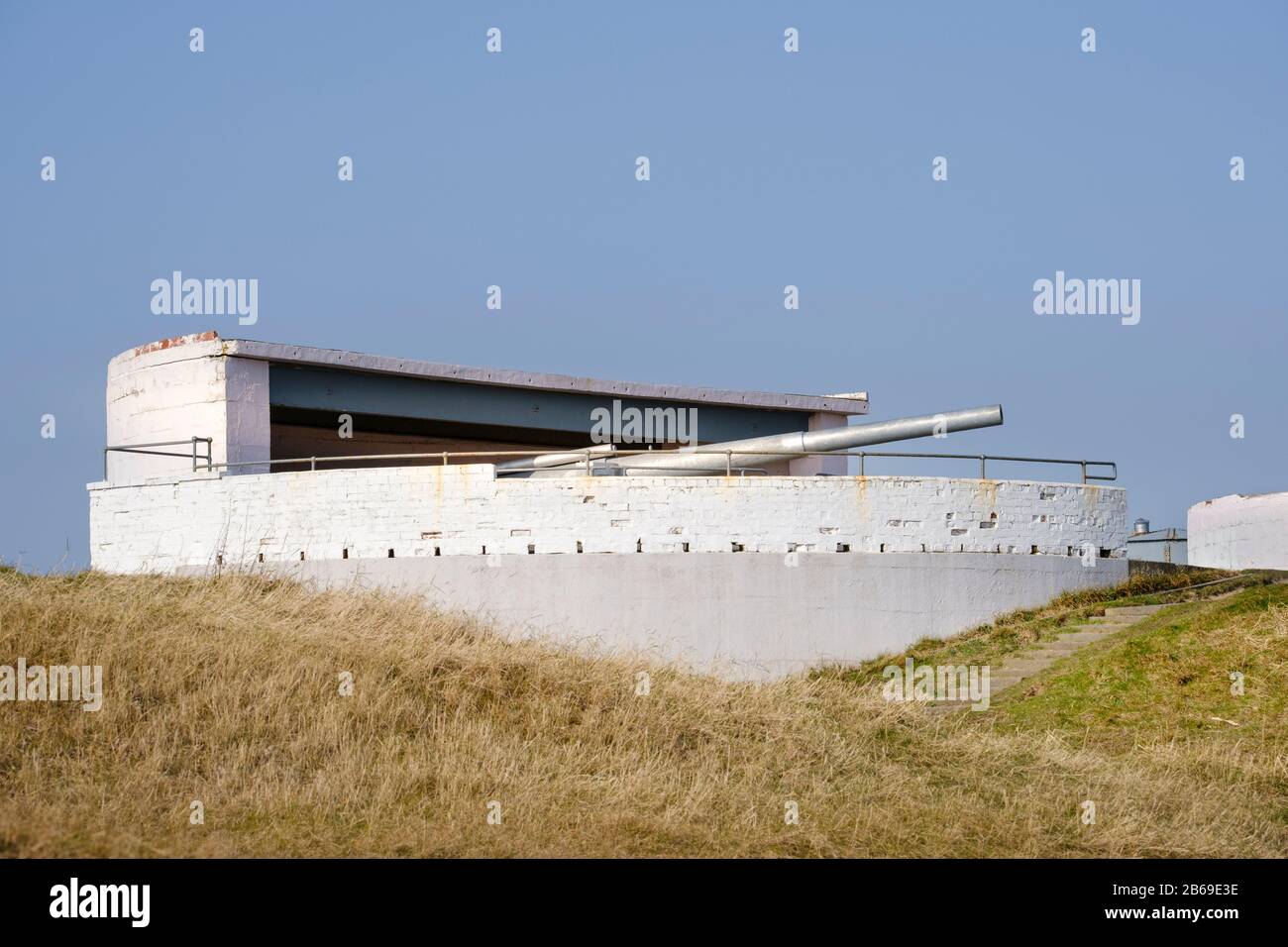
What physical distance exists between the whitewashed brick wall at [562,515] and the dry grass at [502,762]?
12.9 feet

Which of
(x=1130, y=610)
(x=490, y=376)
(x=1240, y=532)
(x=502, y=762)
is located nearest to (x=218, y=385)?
(x=490, y=376)

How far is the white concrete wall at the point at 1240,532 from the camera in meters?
30.0

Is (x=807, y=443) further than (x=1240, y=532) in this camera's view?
No

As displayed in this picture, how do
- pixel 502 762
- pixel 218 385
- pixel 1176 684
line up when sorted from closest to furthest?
pixel 502 762
pixel 1176 684
pixel 218 385

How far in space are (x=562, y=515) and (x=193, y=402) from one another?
22.4 ft

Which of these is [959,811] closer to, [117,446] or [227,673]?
[227,673]

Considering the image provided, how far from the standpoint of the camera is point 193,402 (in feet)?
77.5

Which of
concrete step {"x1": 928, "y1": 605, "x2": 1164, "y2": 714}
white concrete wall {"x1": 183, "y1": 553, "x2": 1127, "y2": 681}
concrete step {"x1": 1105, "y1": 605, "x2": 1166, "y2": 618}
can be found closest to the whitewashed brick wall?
white concrete wall {"x1": 183, "y1": 553, "x2": 1127, "y2": 681}

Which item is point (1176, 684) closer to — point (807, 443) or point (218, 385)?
point (807, 443)

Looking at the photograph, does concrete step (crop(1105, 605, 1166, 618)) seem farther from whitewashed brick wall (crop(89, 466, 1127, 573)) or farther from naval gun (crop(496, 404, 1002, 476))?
naval gun (crop(496, 404, 1002, 476))

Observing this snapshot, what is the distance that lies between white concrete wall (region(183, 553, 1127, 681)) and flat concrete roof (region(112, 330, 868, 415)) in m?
3.93

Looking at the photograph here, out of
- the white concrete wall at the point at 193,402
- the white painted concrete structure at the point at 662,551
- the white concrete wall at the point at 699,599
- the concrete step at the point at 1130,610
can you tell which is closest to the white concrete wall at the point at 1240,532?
the concrete step at the point at 1130,610
